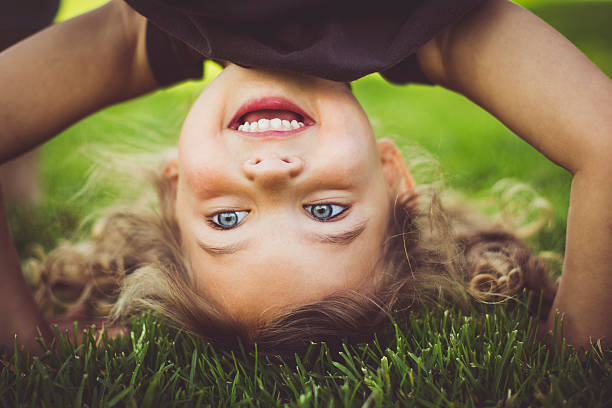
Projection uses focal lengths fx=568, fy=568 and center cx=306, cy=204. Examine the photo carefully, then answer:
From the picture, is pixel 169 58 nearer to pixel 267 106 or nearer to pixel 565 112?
pixel 267 106

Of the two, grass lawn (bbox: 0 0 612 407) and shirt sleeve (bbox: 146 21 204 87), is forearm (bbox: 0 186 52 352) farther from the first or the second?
shirt sleeve (bbox: 146 21 204 87)

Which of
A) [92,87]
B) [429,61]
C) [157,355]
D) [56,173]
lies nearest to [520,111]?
[429,61]

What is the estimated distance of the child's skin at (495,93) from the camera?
5.50 ft

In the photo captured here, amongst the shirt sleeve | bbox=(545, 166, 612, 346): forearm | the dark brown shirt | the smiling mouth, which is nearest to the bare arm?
bbox=(545, 166, 612, 346): forearm

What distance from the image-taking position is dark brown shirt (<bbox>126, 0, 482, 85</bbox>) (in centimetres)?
183

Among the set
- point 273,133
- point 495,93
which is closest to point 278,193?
point 273,133

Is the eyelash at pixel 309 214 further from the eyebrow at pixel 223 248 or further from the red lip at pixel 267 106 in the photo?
the red lip at pixel 267 106

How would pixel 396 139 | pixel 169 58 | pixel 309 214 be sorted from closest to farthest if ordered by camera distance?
pixel 309 214, pixel 169 58, pixel 396 139

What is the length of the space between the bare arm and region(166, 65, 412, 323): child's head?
45 cm

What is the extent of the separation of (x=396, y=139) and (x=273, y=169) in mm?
1214

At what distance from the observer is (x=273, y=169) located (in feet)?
5.74

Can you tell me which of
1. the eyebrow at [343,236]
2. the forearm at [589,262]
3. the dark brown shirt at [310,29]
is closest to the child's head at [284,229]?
the eyebrow at [343,236]

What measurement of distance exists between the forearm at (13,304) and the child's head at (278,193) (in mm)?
556

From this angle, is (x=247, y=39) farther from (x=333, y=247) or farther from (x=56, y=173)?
(x=56, y=173)
